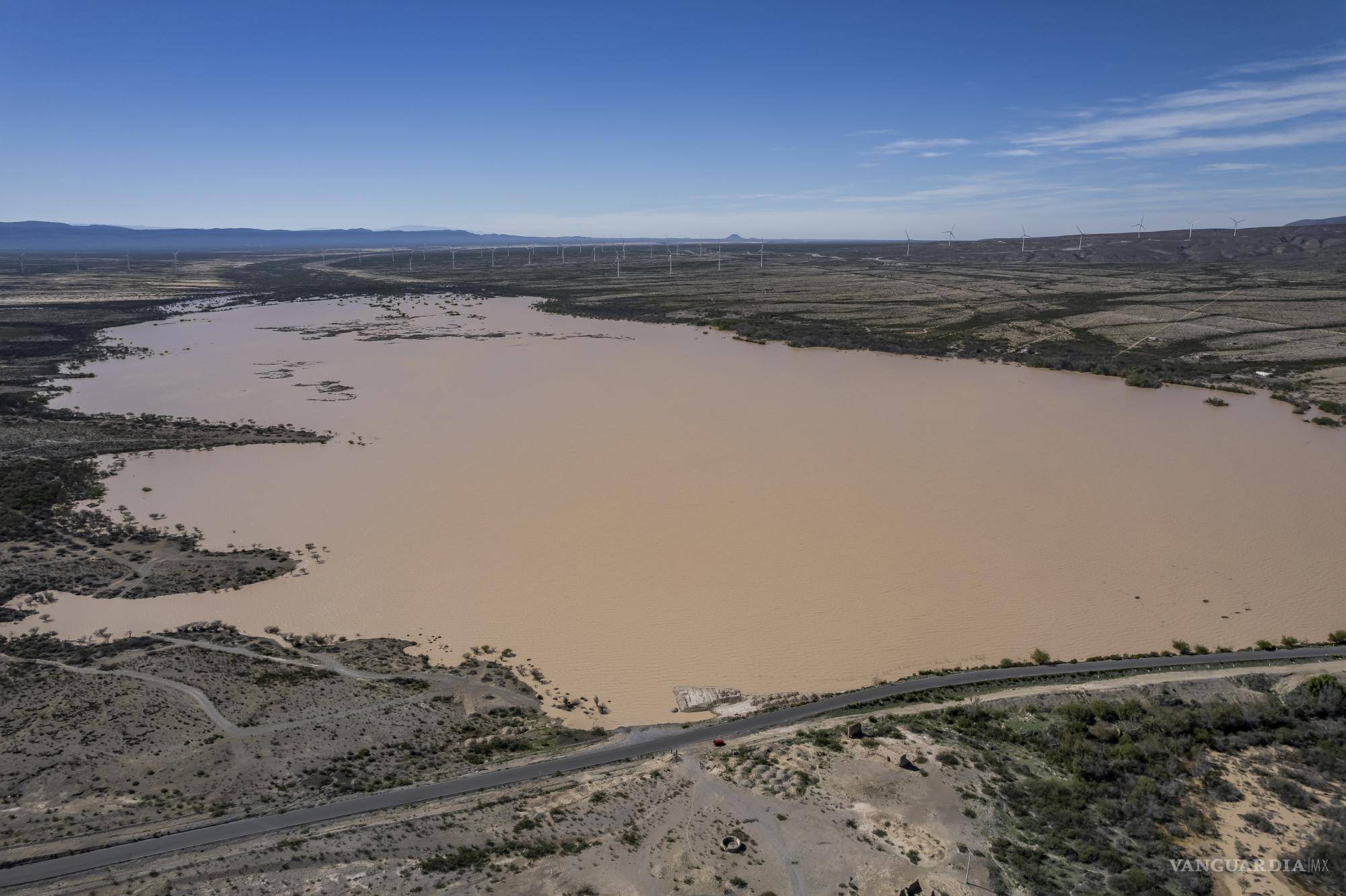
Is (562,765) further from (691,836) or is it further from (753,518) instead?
(753,518)

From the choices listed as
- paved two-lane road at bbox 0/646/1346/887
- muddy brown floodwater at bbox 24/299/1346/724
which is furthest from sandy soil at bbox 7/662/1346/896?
Answer: muddy brown floodwater at bbox 24/299/1346/724

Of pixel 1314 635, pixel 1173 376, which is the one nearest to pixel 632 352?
pixel 1173 376

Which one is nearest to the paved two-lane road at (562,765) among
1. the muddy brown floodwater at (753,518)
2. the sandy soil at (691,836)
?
the sandy soil at (691,836)

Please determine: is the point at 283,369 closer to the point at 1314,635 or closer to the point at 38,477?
the point at 38,477

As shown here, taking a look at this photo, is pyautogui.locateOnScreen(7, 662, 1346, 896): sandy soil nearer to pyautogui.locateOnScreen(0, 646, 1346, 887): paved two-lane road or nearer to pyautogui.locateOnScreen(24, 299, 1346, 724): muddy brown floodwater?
pyautogui.locateOnScreen(0, 646, 1346, 887): paved two-lane road

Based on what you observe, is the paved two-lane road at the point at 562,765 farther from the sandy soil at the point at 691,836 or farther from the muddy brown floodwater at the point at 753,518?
the muddy brown floodwater at the point at 753,518

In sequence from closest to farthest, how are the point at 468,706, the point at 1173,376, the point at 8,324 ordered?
the point at 468,706, the point at 1173,376, the point at 8,324

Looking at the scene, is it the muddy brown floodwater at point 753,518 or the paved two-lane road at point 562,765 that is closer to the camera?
the paved two-lane road at point 562,765
